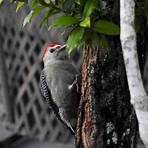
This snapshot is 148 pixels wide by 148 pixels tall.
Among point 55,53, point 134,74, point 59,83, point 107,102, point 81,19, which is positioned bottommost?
point 59,83

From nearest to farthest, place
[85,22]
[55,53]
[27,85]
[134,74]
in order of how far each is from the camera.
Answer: [134,74] → [85,22] → [55,53] → [27,85]

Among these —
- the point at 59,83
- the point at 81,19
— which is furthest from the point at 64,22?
the point at 59,83

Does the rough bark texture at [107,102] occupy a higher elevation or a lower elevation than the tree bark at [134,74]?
lower

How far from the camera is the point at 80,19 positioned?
248 centimetres

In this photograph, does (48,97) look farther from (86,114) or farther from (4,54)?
(4,54)

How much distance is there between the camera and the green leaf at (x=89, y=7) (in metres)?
2.44

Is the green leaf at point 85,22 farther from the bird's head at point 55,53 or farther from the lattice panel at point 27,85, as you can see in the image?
the lattice panel at point 27,85

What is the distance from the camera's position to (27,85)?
8047mm

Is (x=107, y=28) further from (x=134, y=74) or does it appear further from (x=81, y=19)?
(x=134, y=74)

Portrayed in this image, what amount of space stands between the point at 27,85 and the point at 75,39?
565 cm

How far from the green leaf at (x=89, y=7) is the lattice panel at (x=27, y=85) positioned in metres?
5.18

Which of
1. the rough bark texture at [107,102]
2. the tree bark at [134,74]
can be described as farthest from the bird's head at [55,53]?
the tree bark at [134,74]

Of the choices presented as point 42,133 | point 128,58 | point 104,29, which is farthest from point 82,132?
point 42,133

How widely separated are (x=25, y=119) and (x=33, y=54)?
0.93 metres
